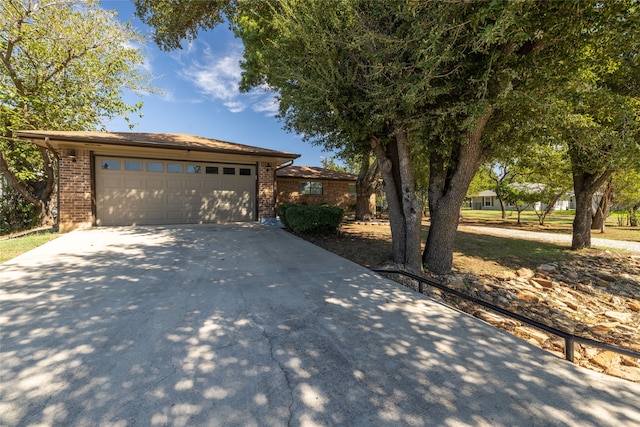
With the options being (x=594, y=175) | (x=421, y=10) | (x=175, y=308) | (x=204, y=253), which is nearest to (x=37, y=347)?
(x=175, y=308)

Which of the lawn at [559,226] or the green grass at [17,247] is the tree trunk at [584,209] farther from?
the green grass at [17,247]

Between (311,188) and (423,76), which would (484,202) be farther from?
(423,76)

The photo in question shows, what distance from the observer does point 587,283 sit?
19.3 ft

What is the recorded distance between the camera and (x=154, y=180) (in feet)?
31.7

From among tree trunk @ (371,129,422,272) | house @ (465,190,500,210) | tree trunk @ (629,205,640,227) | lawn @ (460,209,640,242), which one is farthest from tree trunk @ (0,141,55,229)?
house @ (465,190,500,210)

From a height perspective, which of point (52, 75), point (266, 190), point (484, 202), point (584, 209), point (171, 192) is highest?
point (52, 75)

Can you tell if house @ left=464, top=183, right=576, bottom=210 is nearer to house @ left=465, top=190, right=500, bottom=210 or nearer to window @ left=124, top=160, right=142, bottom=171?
house @ left=465, top=190, right=500, bottom=210

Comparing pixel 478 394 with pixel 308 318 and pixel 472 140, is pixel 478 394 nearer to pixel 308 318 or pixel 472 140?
pixel 308 318

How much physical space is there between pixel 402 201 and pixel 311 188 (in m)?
12.0

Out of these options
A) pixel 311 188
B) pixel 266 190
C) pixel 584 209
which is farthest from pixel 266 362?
pixel 311 188

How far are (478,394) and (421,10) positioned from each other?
482 centimetres

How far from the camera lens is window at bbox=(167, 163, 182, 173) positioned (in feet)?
32.4

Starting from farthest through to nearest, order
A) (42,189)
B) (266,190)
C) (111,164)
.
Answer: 1. (42,189)
2. (266,190)
3. (111,164)

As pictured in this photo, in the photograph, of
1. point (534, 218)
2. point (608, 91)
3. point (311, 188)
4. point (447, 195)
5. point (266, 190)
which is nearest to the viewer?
point (608, 91)
